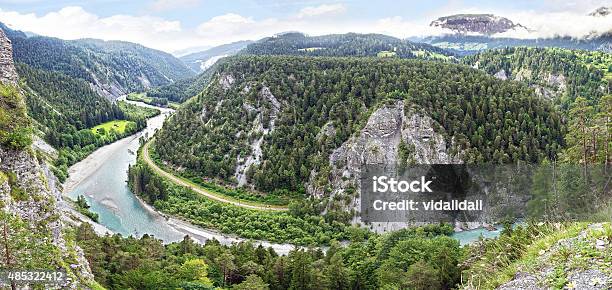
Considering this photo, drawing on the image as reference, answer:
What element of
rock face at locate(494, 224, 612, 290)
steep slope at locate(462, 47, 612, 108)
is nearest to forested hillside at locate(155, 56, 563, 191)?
steep slope at locate(462, 47, 612, 108)

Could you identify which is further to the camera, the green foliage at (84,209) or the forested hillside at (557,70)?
the forested hillside at (557,70)

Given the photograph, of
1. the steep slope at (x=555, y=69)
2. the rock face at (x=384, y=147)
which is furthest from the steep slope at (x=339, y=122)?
the steep slope at (x=555, y=69)

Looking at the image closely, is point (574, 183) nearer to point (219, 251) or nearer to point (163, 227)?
point (219, 251)

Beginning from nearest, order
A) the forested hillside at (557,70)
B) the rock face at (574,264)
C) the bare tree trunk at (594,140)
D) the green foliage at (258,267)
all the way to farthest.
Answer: the rock face at (574,264), the green foliage at (258,267), the bare tree trunk at (594,140), the forested hillside at (557,70)

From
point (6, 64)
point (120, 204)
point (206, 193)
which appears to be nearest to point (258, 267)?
point (6, 64)

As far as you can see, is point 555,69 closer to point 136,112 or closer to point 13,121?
point 136,112

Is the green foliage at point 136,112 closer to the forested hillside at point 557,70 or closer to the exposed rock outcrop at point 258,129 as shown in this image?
the exposed rock outcrop at point 258,129
